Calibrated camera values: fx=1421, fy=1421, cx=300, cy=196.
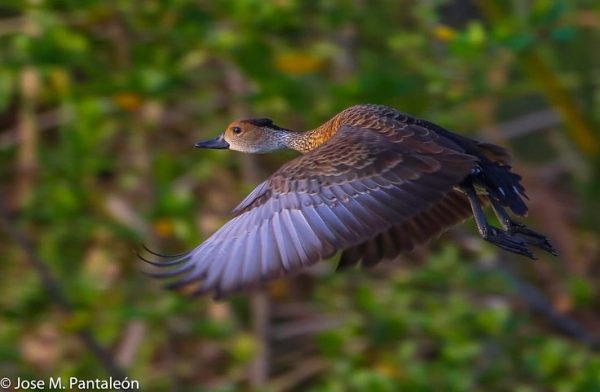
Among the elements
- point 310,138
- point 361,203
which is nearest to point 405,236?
point 361,203

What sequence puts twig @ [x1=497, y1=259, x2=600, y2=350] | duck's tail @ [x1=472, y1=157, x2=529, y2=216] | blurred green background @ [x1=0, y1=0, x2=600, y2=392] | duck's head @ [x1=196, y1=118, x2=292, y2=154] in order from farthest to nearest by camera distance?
twig @ [x1=497, y1=259, x2=600, y2=350] < blurred green background @ [x1=0, y1=0, x2=600, y2=392] < duck's head @ [x1=196, y1=118, x2=292, y2=154] < duck's tail @ [x1=472, y1=157, x2=529, y2=216]

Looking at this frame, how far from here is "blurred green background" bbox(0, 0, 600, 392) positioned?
7.25m

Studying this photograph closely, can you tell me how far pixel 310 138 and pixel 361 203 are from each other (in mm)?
1135

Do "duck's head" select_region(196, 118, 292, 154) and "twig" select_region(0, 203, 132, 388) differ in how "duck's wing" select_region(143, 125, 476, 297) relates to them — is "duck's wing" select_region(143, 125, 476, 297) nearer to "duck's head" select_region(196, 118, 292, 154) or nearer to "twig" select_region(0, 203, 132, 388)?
"duck's head" select_region(196, 118, 292, 154)

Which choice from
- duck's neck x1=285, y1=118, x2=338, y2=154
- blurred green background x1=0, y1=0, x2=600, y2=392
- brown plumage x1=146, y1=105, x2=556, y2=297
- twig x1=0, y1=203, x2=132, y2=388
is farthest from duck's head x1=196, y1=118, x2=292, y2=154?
twig x1=0, y1=203, x2=132, y2=388

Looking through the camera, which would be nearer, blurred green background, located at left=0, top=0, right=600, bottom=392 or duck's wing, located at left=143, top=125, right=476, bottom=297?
duck's wing, located at left=143, top=125, right=476, bottom=297

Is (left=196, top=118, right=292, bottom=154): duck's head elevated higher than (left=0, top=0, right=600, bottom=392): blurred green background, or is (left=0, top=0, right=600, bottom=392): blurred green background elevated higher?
(left=196, top=118, right=292, bottom=154): duck's head

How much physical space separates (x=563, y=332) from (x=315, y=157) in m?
3.82

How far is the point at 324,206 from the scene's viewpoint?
4.91m

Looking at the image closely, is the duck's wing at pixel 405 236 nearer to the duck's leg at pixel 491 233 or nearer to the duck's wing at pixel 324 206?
the duck's leg at pixel 491 233

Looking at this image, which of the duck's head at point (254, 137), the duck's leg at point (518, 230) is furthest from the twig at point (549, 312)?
the duck's leg at point (518, 230)

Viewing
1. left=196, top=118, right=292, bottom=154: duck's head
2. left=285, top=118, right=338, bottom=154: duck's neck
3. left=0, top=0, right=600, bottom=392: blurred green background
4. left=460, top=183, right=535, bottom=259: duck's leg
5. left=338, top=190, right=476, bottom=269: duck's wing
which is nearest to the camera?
left=460, top=183, right=535, bottom=259: duck's leg

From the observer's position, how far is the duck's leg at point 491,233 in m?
5.13

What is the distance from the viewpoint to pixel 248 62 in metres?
7.37
